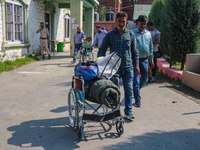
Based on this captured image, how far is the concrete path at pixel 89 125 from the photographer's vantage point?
3.75m

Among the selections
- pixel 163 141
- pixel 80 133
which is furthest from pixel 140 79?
pixel 80 133

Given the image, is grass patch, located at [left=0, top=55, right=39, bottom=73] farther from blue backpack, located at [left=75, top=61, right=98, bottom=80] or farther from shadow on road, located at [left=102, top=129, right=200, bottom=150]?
shadow on road, located at [left=102, top=129, right=200, bottom=150]

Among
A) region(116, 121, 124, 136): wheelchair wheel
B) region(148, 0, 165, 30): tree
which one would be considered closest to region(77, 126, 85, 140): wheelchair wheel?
region(116, 121, 124, 136): wheelchair wheel

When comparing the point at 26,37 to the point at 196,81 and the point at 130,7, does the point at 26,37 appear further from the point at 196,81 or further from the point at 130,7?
the point at 130,7

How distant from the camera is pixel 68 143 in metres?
3.78

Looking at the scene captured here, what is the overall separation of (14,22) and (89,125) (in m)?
9.47

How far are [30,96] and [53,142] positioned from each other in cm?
287

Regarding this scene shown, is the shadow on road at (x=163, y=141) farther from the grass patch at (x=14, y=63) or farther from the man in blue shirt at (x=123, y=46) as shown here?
the grass patch at (x=14, y=63)

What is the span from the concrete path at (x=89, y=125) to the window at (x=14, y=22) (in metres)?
5.66

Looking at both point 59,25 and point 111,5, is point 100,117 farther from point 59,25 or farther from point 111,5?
point 111,5

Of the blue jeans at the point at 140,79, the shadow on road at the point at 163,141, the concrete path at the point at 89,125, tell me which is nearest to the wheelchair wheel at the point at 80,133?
the concrete path at the point at 89,125

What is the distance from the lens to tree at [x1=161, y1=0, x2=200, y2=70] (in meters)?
9.30

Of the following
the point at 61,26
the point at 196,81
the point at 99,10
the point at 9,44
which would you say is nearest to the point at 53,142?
the point at 196,81

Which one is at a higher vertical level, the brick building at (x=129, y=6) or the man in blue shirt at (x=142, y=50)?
the brick building at (x=129, y=6)
